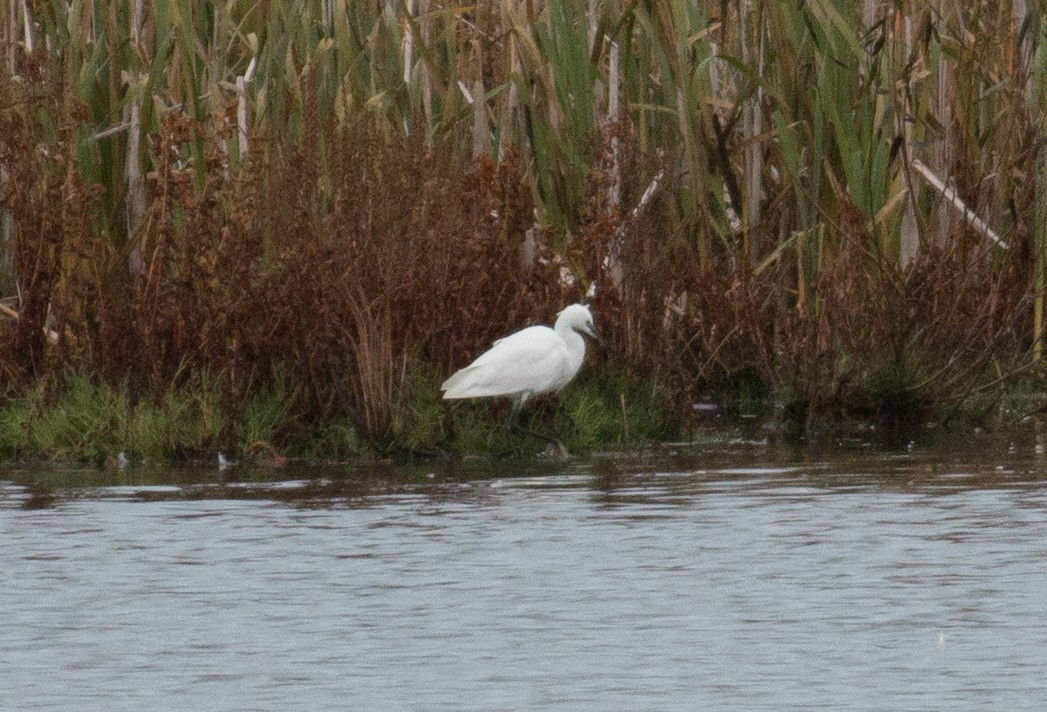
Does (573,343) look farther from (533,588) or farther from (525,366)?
(533,588)

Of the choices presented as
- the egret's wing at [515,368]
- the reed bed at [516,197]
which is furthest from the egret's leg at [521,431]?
the reed bed at [516,197]

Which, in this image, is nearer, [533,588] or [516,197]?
[533,588]

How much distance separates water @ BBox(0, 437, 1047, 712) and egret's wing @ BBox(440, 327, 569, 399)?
13.8 inches

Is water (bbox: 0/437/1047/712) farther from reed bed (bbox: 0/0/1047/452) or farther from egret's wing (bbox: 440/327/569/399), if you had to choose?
reed bed (bbox: 0/0/1047/452)

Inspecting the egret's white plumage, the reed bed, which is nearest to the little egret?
the egret's white plumage

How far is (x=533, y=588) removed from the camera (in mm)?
6930

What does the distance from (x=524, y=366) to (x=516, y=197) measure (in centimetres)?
129

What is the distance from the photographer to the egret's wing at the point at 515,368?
9.98 meters

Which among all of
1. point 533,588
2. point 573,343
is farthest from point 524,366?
point 533,588

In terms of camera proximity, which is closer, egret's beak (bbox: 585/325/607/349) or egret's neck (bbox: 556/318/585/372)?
egret's neck (bbox: 556/318/585/372)

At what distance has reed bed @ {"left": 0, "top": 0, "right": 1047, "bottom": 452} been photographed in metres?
10.4

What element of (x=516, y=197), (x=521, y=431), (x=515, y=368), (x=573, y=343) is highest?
(x=516, y=197)

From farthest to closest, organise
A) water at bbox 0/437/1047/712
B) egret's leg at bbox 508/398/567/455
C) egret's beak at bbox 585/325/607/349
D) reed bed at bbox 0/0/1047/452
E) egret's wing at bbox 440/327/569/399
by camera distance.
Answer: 1. egret's beak at bbox 585/325/607/349
2. egret's leg at bbox 508/398/567/455
3. reed bed at bbox 0/0/1047/452
4. egret's wing at bbox 440/327/569/399
5. water at bbox 0/437/1047/712

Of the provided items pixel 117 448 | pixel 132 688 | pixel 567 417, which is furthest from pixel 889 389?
pixel 132 688
